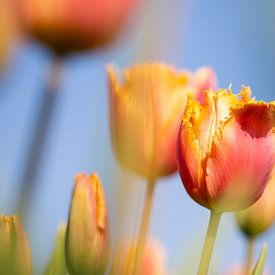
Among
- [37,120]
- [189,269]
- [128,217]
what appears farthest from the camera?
[37,120]

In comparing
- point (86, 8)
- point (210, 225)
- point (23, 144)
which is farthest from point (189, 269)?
point (86, 8)

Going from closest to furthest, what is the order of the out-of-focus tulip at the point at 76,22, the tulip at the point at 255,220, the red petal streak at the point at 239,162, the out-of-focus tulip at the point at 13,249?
the out-of-focus tulip at the point at 13,249, the red petal streak at the point at 239,162, the tulip at the point at 255,220, the out-of-focus tulip at the point at 76,22

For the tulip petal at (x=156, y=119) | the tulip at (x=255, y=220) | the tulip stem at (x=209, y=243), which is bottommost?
the tulip stem at (x=209, y=243)

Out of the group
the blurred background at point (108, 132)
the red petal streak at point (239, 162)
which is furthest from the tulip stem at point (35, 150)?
the red petal streak at point (239, 162)

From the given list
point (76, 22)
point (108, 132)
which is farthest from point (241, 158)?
point (76, 22)

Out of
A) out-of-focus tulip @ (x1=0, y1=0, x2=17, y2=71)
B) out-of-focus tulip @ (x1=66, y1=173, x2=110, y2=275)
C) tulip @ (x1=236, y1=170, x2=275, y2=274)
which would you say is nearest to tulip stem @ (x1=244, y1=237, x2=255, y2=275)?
tulip @ (x1=236, y1=170, x2=275, y2=274)

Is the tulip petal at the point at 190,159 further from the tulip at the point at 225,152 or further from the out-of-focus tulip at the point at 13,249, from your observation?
the out-of-focus tulip at the point at 13,249

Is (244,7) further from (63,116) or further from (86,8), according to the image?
(86,8)

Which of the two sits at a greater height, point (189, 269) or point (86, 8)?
point (86, 8)

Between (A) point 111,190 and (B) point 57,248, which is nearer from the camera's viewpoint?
(A) point 111,190
